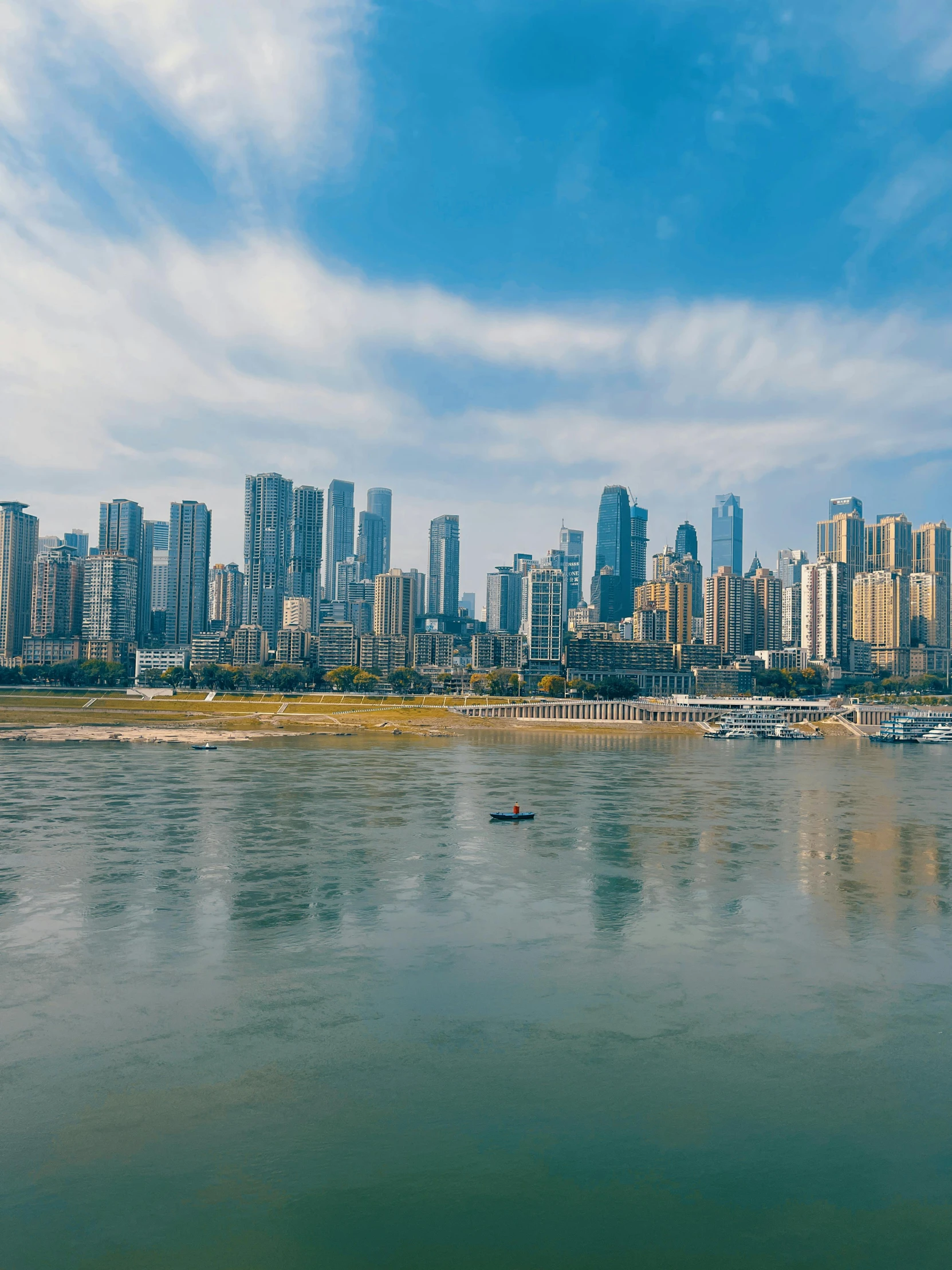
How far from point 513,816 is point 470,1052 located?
36.3 m

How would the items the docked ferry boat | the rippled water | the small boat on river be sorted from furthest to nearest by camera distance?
the docked ferry boat < the small boat on river < the rippled water

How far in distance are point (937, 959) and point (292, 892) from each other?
84.2 ft

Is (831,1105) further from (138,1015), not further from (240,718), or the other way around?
(240,718)

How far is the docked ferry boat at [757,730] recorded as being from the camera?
528 ft

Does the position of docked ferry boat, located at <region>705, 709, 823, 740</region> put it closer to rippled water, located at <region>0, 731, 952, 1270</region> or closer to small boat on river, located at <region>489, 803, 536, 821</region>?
small boat on river, located at <region>489, 803, 536, 821</region>

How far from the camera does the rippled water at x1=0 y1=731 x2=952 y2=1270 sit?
18359 millimetres

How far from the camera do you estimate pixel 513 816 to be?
202ft

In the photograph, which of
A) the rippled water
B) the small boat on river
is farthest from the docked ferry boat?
the rippled water

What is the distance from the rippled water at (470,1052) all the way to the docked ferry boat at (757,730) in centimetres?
11230

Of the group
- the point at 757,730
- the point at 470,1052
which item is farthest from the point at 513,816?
the point at 757,730

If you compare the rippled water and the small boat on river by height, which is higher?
the small boat on river

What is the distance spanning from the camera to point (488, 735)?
153875 millimetres

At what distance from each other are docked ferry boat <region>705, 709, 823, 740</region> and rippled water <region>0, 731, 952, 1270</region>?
112297mm

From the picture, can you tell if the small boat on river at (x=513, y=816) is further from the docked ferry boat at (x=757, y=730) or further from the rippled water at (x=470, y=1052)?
the docked ferry boat at (x=757, y=730)
